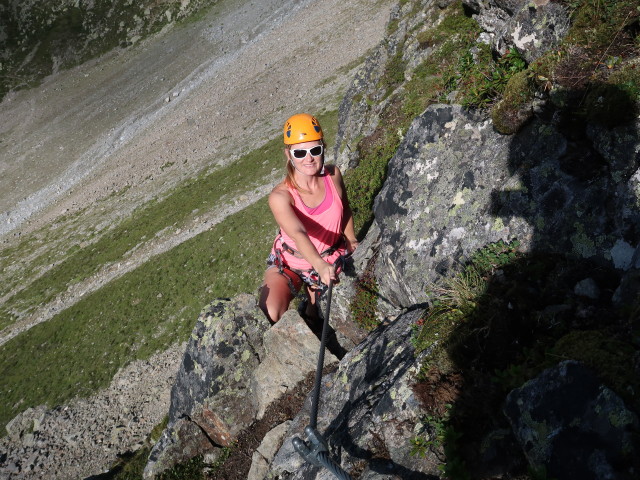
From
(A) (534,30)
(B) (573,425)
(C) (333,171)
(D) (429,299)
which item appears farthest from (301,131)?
(B) (573,425)

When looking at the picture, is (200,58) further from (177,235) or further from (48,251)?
(177,235)

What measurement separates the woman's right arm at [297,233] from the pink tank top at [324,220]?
427 millimetres

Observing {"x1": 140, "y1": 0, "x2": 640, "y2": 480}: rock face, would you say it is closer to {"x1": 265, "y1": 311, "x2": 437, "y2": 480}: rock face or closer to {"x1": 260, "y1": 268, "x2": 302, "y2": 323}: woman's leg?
{"x1": 265, "y1": 311, "x2": 437, "y2": 480}: rock face

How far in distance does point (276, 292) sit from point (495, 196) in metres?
5.78

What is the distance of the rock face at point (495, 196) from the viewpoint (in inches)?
219

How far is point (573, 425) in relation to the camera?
3.67m

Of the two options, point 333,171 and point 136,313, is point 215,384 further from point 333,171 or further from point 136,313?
point 136,313

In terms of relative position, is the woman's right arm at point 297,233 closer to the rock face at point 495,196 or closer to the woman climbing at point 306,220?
the woman climbing at point 306,220

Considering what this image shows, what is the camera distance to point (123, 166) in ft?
177

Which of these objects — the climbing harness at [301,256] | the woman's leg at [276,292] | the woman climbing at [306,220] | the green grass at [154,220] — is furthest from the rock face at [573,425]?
the green grass at [154,220]

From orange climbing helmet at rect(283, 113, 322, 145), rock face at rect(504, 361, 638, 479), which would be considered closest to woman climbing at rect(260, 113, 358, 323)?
orange climbing helmet at rect(283, 113, 322, 145)

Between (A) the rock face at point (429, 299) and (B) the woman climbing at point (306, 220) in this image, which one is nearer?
(A) the rock face at point (429, 299)

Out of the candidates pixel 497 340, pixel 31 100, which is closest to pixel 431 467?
pixel 497 340

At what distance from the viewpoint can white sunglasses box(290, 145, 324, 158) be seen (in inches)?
331
